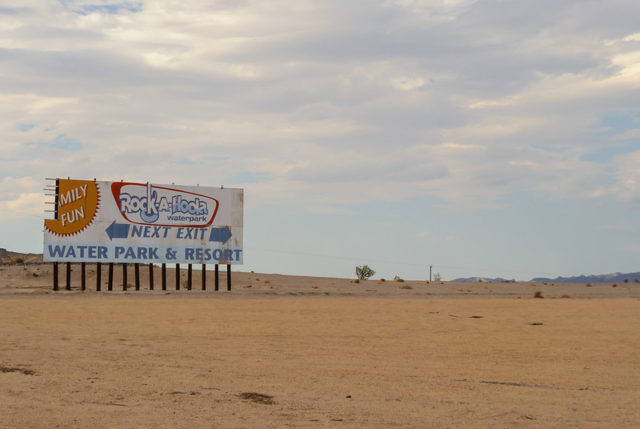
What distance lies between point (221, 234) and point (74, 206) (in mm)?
8976

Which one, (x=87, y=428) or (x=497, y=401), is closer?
(x=87, y=428)

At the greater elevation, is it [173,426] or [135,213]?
[135,213]

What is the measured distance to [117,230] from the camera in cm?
4644

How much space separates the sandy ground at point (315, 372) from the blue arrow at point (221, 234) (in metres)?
23.0

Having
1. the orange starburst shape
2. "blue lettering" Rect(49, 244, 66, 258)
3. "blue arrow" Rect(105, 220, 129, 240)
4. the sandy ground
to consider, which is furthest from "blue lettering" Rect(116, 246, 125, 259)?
the sandy ground

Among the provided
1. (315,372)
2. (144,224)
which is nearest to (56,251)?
(144,224)

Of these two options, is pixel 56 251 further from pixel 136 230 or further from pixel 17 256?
pixel 17 256

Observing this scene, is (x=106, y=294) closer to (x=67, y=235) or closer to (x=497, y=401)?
(x=67, y=235)

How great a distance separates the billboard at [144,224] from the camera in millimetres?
45500

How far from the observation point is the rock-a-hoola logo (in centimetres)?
4659

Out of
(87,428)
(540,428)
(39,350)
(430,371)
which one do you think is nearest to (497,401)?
(540,428)

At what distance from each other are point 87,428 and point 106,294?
36.3 metres

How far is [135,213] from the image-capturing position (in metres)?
46.8

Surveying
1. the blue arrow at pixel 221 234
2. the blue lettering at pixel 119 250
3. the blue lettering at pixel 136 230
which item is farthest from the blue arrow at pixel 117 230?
the blue arrow at pixel 221 234
